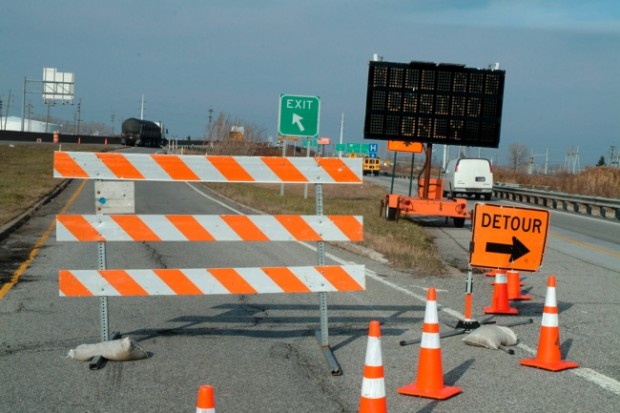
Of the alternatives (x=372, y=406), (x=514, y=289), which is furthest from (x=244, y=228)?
(x=514, y=289)

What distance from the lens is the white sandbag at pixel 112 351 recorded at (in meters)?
6.71

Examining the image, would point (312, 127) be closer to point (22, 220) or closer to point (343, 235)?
point (22, 220)

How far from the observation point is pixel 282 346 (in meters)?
7.44

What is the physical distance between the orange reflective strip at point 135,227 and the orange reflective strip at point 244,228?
0.68 m

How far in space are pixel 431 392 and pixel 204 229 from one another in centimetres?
253

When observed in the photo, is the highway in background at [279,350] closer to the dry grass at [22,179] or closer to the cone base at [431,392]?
the cone base at [431,392]

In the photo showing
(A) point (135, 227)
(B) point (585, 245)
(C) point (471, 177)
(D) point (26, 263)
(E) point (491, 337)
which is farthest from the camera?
(C) point (471, 177)

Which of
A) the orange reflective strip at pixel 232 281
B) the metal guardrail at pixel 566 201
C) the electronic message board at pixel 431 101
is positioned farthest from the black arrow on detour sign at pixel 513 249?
the metal guardrail at pixel 566 201

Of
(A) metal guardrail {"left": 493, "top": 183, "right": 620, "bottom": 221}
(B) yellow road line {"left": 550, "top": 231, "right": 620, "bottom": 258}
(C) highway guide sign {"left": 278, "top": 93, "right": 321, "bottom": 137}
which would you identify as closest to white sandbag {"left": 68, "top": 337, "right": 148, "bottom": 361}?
(B) yellow road line {"left": 550, "top": 231, "right": 620, "bottom": 258}


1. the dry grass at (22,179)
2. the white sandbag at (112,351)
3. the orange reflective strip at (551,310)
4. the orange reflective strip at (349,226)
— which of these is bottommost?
the dry grass at (22,179)

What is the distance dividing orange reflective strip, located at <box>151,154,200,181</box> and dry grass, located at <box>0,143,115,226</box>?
11.6 metres

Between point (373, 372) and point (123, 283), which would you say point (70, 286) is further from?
point (373, 372)

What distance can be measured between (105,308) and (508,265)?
14.6ft

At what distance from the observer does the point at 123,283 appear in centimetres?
692
